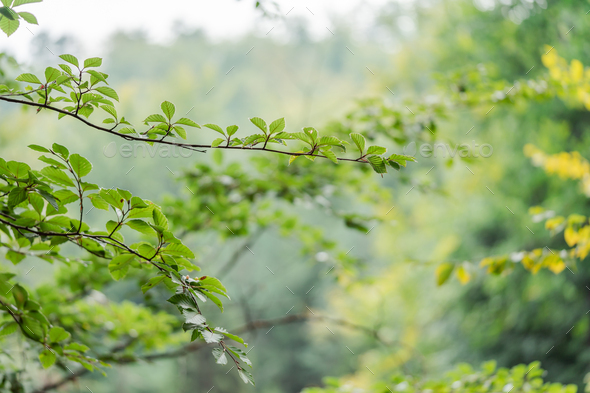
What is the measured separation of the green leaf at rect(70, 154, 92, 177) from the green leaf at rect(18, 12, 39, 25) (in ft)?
0.64

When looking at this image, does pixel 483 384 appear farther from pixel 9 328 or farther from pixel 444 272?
pixel 9 328

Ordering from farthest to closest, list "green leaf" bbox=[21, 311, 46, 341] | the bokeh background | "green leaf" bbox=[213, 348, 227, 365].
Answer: the bokeh background
"green leaf" bbox=[21, 311, 46, 341]
"green leaf" bbox=[213, 348, 227, 365]

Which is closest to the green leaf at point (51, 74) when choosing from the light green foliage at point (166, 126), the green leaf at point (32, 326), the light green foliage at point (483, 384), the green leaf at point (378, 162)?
the light green foliage at point (166, 126)

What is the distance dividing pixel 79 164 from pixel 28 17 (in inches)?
8.3

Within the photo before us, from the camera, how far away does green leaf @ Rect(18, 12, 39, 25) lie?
48 cm

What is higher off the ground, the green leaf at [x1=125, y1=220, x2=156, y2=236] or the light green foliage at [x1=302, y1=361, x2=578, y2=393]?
the green leaf at [x1=125, y1=220, x2=156, y2=236]

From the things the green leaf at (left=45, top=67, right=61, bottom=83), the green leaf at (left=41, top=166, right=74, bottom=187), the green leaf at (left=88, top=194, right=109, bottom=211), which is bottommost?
the green leaf at (left=88, top=194, right=109, bottom=211)

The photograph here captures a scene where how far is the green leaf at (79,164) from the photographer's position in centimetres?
46

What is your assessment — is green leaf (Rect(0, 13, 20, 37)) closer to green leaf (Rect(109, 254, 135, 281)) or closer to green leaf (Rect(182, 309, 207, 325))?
green leaf (Rect(109, 254, 135, 281))

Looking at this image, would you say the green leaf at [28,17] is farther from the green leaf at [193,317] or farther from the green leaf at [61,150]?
the green leaf at [193,317]

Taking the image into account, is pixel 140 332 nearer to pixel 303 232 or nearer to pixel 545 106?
pixel 303 232

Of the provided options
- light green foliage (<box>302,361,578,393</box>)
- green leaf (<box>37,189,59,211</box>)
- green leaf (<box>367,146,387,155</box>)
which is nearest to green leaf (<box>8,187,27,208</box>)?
green leaf (<box>37,189,59,211</box>)

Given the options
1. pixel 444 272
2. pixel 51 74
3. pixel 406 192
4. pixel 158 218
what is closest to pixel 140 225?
pixel 158 218

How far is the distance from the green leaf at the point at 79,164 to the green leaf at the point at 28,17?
0.19 m
